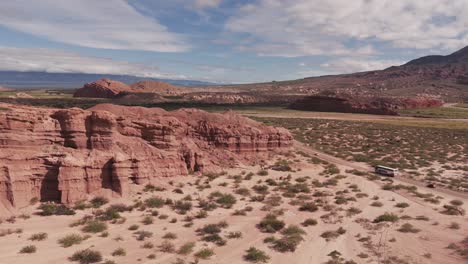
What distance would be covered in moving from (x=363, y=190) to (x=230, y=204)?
9.85 metres

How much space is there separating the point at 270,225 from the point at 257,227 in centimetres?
63

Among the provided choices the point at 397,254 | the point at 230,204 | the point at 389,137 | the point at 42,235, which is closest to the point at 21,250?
the point at 42,235

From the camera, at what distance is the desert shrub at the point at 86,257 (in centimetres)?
1296

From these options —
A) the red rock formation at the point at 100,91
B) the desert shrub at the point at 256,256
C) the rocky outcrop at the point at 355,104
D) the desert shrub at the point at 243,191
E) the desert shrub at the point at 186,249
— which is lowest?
the desert shrub at the point at 256,256

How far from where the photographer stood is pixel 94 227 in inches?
614

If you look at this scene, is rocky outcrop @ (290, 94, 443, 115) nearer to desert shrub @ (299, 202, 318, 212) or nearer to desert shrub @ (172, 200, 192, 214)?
desert shrub @ (299, 202, 318, 212)

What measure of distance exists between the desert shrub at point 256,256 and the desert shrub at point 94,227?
6309mm

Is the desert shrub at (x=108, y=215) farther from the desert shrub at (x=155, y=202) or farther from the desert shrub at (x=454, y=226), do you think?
the desert shrub at (x=454, y=226)

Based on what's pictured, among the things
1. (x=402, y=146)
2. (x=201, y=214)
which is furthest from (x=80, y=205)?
(x=402, y=146)

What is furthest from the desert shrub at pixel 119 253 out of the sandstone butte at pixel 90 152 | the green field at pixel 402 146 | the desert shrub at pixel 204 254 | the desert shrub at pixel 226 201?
the green field at pixel 402 146

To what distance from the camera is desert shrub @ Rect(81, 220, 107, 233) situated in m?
15.5

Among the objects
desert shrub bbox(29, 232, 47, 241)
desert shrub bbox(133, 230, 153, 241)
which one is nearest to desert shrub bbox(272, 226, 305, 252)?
desert shrub bbox(133, 230, 153, 241)

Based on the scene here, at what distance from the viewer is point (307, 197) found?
21859 mm

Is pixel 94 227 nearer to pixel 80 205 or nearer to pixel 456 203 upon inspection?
pixel 80 205
